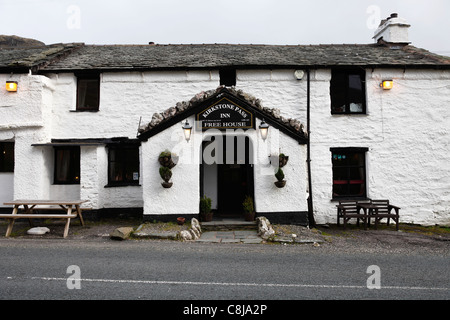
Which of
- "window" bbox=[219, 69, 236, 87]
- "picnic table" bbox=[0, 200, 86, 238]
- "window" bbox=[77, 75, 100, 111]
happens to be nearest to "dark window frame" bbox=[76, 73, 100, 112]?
"window" bbox=[77, 75, 100, 111]

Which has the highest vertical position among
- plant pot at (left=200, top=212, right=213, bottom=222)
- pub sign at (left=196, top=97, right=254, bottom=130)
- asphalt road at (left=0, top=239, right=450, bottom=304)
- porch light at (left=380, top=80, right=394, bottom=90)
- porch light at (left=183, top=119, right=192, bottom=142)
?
porch light at (left=380, top=80, right=394, bottom=90)

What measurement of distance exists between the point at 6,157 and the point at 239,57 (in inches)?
390

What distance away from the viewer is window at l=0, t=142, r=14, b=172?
1159cm

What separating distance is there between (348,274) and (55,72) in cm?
1192

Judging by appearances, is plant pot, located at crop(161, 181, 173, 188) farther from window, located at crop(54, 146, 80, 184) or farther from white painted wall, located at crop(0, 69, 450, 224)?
window, located at crop(54, 146, 80, 184)

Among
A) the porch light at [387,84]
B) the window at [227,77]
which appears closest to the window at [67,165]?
the window at [227,77]

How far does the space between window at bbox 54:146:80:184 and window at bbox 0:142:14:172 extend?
172 centimetres

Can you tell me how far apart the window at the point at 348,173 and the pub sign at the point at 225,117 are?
4.08 m

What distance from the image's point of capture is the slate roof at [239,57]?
1151 centimetres

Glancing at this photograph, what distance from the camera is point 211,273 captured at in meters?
5.36

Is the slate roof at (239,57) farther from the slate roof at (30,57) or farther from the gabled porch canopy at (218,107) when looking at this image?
the gabled porch canopy at (218,107)

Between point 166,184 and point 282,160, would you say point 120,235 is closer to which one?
point 166,184
